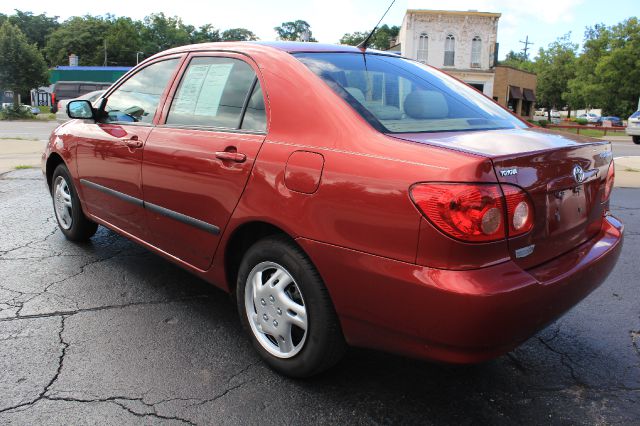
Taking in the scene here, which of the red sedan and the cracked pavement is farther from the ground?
the red sedan

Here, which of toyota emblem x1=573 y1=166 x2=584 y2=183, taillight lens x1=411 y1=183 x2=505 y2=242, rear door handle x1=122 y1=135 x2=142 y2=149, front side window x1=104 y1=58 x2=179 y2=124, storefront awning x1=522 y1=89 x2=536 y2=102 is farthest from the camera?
storefront awning x1=522 y1=89 x2=536 y2=102

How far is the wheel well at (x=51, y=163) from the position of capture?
4672 mm

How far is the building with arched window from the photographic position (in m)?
40.8

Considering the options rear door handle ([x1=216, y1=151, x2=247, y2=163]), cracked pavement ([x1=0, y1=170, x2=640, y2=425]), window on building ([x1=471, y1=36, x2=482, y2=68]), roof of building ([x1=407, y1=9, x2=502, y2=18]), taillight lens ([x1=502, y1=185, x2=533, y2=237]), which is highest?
roof of building ([x1=407, y1=9, x2=502, y2=18])

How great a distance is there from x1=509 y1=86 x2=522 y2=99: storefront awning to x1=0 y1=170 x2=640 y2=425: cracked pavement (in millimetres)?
44724

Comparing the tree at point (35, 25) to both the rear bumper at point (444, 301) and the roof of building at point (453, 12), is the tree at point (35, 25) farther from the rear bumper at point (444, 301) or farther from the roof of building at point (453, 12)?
the rear bumper at point (444, 301)

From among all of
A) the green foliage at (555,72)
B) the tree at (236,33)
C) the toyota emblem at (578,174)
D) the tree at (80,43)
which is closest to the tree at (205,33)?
the tree at (236,33)

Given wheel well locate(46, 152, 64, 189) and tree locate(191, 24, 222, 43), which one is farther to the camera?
tree locate(191, 24, 222, 43)

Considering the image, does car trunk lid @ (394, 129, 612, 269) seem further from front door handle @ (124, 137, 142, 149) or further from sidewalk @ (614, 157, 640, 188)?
sidewalk @ (614, 157, 640, 188)

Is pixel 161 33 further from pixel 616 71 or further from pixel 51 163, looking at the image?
pixel 51 163

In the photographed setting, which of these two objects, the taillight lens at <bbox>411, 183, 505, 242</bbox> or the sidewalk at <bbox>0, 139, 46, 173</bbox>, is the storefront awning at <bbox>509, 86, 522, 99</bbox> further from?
the taillight lens at <bbox>411, 183, 505, 242</bbox>

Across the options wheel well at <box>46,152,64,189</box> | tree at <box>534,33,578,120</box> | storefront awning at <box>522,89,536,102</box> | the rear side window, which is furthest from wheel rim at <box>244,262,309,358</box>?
tree at <box>534,33,578,120</box>

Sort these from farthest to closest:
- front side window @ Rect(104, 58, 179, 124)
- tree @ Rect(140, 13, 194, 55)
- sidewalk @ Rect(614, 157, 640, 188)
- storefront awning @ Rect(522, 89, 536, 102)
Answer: tree @ Rect(140, 13, 194, 55) < storefront awning @ Rect(522, 89, 536, 102) < sidewalk @ Rect(614, 157, 640, 188) < front side window @ Rect(104, 58, 179, 124)

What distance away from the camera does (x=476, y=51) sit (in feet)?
138
